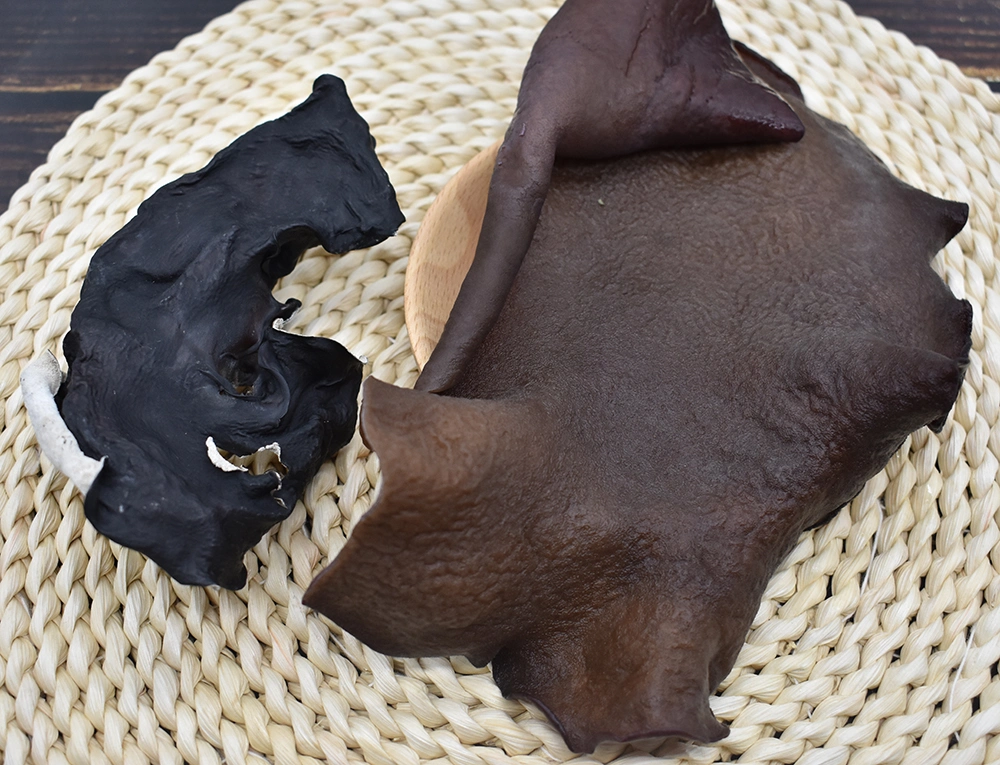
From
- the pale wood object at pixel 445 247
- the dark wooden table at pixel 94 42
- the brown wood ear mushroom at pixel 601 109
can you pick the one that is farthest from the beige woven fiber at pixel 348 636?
the dark wooden table at pixel 94 42

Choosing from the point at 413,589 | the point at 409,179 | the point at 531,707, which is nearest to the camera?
the point at 413,589

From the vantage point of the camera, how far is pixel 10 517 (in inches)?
43.4

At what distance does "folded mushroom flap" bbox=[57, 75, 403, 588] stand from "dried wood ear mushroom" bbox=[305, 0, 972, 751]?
162 millimetres

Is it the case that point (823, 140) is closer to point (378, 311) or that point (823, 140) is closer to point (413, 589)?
point (378, 311)

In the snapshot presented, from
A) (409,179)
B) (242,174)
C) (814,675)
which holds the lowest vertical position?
(814,675)

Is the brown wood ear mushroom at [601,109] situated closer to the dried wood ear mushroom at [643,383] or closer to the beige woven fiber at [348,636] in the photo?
the dried wood ear mushroom at [643,383]

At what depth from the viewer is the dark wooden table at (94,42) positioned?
1688mm

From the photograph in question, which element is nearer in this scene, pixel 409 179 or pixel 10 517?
pixel 10 517

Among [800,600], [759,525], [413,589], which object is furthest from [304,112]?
[800,600]

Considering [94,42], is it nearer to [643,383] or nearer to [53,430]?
[53,430]

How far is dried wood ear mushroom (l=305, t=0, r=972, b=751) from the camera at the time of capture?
2.85 feet

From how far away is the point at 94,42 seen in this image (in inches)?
68.2

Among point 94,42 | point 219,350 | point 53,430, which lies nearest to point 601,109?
point 219,350

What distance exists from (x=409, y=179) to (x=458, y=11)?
0.29m
